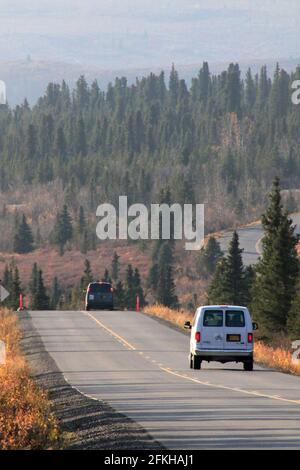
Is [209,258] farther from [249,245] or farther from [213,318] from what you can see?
[213,318]

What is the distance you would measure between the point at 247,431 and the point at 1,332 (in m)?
33.7

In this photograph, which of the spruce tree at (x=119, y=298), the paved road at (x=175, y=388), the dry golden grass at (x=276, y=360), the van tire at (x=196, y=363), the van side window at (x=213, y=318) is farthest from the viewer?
the spruce tree at (x=119, y=298)

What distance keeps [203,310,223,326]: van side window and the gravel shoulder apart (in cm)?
426

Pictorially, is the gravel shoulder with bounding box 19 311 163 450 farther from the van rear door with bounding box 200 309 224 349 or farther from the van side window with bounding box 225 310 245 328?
the van side window with bounding box 225 310 245 328

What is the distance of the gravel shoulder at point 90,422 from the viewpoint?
54.0ft

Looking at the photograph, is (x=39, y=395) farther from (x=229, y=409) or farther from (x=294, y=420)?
(x=294, y=420)

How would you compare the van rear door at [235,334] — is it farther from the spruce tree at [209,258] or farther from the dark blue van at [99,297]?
the spruce tree at [209,258]

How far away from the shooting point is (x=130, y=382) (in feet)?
99.3

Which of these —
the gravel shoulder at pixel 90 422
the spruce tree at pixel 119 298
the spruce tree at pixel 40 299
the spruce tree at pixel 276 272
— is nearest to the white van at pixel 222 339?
the gravel shoulder at pixel 90 422

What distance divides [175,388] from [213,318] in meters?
7.63

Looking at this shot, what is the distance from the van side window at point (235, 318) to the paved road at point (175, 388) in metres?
1.22

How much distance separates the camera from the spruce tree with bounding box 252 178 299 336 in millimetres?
68250

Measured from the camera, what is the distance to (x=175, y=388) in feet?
90.7
